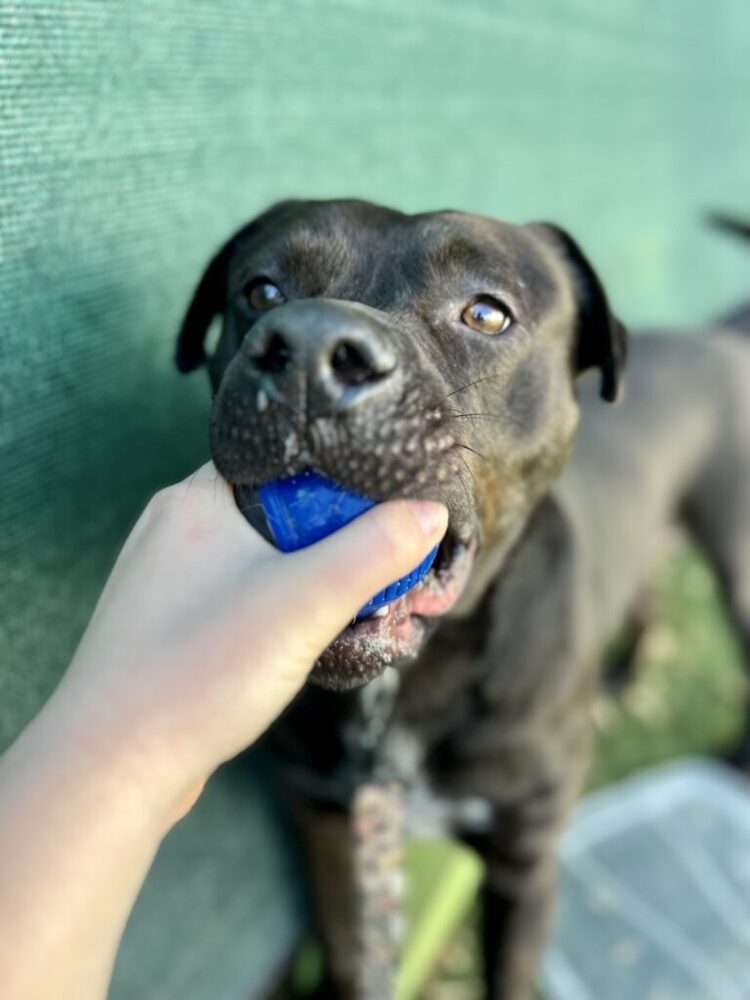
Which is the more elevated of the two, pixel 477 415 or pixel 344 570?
pixel 344 570

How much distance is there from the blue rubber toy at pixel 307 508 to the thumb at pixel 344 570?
164mm

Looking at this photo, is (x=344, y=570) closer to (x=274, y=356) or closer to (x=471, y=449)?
(x=274, y=356)

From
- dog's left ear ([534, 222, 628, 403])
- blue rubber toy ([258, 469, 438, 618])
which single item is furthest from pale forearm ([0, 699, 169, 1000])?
dog's left ear ([534, 222, 628, 403])

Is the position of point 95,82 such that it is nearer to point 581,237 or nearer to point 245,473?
point 245,473

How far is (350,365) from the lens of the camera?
1.01m

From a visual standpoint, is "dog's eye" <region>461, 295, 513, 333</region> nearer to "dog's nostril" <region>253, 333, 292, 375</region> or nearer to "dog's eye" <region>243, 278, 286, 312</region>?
"dog's eye" <region>243, 278, 286, 312</region>

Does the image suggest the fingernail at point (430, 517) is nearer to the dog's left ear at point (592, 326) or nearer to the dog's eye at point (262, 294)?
the dog's eye at point (262, 294)

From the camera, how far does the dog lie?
104 centimetres

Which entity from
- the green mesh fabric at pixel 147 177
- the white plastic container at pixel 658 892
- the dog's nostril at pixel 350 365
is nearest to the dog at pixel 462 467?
the dog's nostril at pixel 350 365

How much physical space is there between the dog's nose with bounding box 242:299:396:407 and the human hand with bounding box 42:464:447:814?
0.80 feet

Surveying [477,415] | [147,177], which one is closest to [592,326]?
[477,415]

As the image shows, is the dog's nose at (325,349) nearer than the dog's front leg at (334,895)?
Yes

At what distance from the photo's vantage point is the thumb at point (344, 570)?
74cm

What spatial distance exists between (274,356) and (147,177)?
72cm
